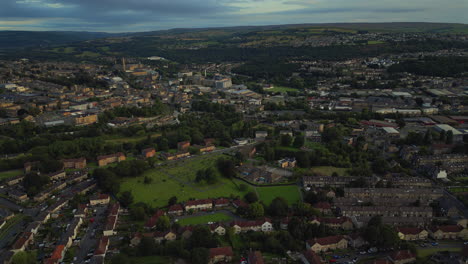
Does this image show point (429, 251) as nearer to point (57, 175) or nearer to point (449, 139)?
point (449, 139)

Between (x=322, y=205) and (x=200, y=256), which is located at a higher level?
(x=200, y=256)

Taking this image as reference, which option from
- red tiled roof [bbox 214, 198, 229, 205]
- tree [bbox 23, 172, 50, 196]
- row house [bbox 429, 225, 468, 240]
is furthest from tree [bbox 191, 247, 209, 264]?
tree [bbox 23, 172, 50, 196]

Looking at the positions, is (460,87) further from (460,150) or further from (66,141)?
(66,141)

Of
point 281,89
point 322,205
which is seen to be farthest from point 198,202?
point 281,89

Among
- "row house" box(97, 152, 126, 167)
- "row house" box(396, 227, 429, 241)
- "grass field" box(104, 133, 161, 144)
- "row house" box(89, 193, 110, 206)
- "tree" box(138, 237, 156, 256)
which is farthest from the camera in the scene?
"grass field" box(104, 133, 161, 144)

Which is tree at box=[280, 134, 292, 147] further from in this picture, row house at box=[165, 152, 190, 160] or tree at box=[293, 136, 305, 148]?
row house at box=[165, 152, 190, 160]
